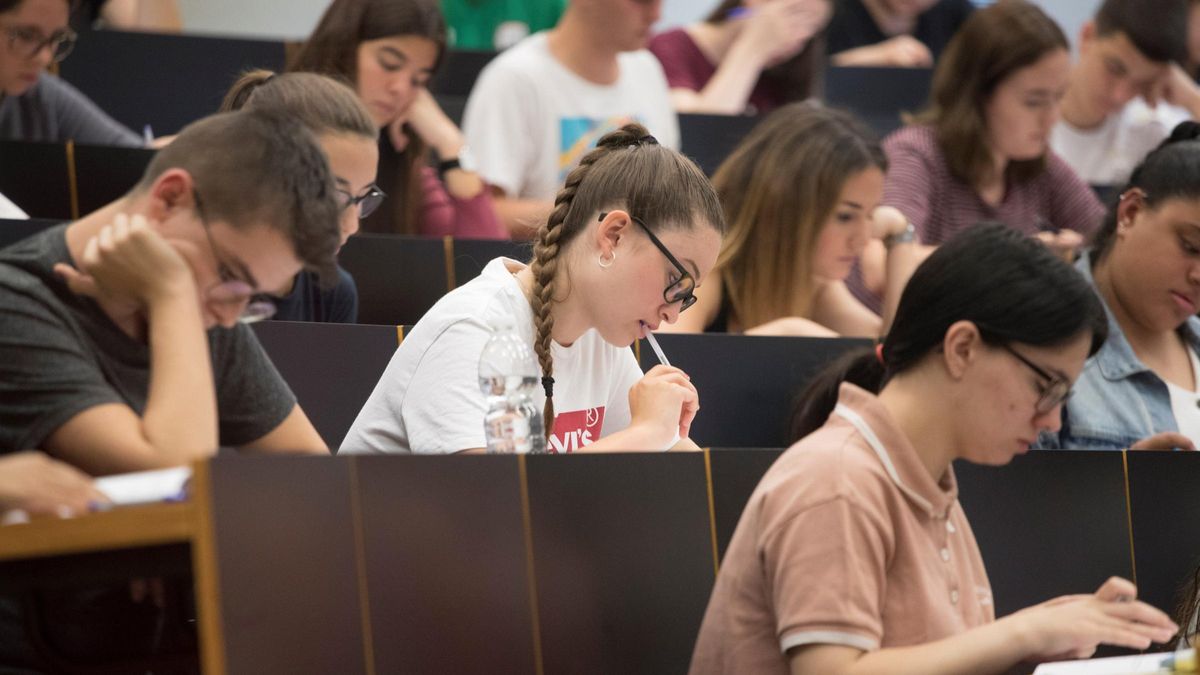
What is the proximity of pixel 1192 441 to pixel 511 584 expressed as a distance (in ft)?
5.15

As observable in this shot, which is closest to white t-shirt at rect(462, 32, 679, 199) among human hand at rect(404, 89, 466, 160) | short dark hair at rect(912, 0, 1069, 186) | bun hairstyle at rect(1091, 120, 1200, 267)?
human hand at rect(404, 89, 466, 160)

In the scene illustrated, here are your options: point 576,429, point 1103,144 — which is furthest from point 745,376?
point 1103,144

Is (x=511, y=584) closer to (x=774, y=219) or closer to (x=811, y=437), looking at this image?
(x=811, y=437)

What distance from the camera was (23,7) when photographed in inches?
114

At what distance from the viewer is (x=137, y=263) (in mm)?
1749

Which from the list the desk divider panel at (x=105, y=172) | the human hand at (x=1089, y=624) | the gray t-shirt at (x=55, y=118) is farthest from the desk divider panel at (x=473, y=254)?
the human hand at (x=1089, y=624)

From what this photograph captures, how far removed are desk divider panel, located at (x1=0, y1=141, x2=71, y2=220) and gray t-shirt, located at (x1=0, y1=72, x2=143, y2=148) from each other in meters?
0.36

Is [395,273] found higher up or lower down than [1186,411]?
higher up

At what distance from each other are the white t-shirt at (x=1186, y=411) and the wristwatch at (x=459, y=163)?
1.67 m

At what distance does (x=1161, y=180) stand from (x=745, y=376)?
2.95 ft

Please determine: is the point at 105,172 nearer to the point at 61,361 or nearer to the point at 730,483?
the point at 61,361

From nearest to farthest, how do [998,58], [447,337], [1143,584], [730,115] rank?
[447,337], [1143,584], [998,58], [730,115]

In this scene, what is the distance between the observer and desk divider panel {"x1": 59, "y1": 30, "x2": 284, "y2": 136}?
4035 mm

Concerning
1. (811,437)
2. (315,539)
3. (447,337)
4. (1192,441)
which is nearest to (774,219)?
(1192,441)
